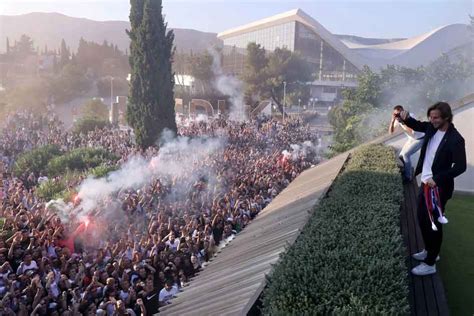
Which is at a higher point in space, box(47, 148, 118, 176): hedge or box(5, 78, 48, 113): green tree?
box(5, 78, 48, 113): green tree

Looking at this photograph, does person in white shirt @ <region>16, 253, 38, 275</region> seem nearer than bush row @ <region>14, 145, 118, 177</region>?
Yes

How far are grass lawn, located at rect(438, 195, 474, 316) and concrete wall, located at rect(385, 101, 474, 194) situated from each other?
6.19ft

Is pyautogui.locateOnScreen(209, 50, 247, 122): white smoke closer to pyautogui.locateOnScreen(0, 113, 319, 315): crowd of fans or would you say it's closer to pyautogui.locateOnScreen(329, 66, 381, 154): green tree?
pyautogui.locateOnScreen(329, 66, 381, 154): green tree

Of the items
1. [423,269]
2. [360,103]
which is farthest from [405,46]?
[423,269]

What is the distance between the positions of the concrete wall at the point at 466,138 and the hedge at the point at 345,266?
17.0ft

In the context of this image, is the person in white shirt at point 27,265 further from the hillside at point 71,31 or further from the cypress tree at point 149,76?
the hillside at point 71,31

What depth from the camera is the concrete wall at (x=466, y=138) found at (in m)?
9.30

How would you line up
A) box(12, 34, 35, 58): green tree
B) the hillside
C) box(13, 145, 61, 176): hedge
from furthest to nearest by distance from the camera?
the hillside, box(12, 34, 35, 58): green tree, box(13, 145, 61, 176): hedge

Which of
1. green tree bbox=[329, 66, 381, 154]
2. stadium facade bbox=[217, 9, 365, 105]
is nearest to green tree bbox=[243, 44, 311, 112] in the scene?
stadium facade bbox=[217, 9, 365, 105]

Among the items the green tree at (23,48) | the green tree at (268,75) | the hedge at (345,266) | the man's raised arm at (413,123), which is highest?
the green tree at (23,48)

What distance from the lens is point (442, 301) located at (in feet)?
10.9

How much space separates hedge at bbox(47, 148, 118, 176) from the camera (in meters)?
16.9

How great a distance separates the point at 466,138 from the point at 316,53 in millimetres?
63093

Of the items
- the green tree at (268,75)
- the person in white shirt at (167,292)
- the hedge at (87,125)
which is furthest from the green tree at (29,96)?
the person in white shirt at (167,292)
